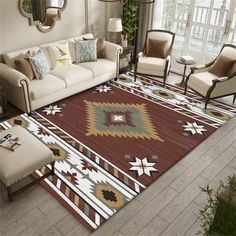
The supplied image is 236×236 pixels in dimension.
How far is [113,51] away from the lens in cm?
540

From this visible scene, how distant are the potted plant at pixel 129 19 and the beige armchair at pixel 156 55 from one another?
17.8 inches

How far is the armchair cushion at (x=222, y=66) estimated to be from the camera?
4699 mm

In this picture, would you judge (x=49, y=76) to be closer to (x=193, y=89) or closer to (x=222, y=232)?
(x=193, y=89)

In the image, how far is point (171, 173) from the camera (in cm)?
338

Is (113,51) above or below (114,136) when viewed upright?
above

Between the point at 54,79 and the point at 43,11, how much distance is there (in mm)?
1303

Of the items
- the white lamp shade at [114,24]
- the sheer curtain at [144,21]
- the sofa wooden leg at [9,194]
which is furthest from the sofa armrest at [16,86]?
the sheer curtain at [144,21]

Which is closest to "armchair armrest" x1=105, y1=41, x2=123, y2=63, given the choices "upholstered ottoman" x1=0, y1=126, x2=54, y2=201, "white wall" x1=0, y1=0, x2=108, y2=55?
"white wall" x1=0, y1=0, x2=108, y2=55

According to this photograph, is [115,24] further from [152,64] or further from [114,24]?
[152,64]

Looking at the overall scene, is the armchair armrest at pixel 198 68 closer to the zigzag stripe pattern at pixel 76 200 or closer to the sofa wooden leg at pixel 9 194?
the zigzag stripe pattern at pixel 76 200

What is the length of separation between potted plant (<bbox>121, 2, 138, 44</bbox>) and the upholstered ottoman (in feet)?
11.9

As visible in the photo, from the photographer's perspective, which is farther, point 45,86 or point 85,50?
point 85,50

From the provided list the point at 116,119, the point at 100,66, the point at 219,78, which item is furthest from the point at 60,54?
the point at 219,78

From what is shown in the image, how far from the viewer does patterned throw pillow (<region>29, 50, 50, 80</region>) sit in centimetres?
443
